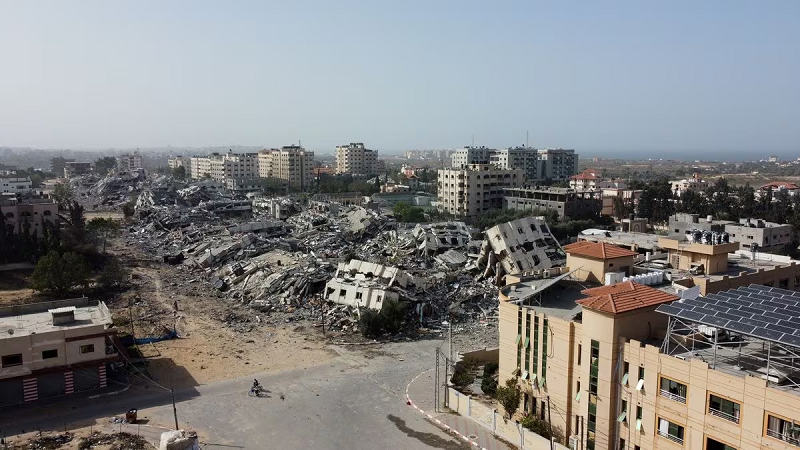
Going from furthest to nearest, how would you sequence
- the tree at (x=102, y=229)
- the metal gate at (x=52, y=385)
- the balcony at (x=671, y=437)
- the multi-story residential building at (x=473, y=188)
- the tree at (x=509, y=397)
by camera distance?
the multi-story residential building at (x=473, y=188) → the tree at (x=102, y=229) → the metal gate at (x=52, y=385) → the tree at (x=509, y=397) → the balcony at (x=671, y=437)

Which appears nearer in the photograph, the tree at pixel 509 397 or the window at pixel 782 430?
the window at pixel 782 430

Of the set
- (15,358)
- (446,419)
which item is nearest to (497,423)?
(446,419)

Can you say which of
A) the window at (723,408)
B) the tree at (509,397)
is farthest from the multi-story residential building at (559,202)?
the window at (723,408)

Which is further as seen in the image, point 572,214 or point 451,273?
point 572,214

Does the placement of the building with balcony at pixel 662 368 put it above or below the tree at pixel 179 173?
below

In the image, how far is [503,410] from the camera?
2148 centimetres

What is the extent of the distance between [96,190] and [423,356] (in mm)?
115410

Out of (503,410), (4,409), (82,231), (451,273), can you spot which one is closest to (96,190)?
(82,231)

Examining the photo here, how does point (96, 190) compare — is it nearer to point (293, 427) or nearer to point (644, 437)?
point (293, 427)

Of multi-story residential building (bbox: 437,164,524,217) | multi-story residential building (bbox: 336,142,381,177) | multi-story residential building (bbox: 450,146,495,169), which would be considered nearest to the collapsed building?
multi-story residential building (bbox: 437,164,524,217)

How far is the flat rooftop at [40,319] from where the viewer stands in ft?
79.4

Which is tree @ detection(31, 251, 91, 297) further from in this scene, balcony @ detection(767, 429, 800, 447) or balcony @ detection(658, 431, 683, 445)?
balcony @ detection(767, 429, 800, 447)

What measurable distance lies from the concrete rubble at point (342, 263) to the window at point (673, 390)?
18175 millimetres

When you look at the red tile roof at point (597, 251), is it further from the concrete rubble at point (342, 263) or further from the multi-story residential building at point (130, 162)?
the multi-story residential building at point (130, 162)
